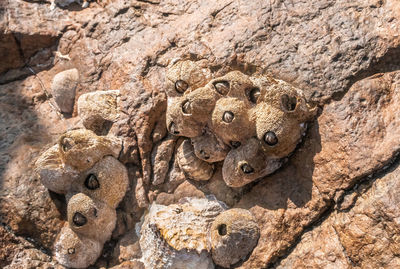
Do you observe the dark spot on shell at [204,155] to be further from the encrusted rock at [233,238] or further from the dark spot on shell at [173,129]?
the encrusted rock at [233,238]

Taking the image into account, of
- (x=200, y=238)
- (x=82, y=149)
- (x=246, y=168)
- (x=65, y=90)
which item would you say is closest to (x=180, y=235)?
(x=200, y=238)

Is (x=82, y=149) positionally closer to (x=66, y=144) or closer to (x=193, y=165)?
(x=66, y=144)

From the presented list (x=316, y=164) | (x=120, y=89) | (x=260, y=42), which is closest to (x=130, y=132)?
(x=120, y=89)

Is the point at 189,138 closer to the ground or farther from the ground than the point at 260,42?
closer to the ground

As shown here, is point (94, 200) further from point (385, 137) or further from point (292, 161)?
point (385, 137)

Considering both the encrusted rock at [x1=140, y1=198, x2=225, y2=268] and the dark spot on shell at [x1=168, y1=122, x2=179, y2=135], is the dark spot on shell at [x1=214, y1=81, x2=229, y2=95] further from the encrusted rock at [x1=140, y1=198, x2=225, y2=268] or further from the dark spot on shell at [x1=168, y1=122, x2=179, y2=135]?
the encrusted rock at [x1=140, y1=198, x2=225, y2=268]

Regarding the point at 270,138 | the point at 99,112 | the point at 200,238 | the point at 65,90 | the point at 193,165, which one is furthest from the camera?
the point at 65,90
